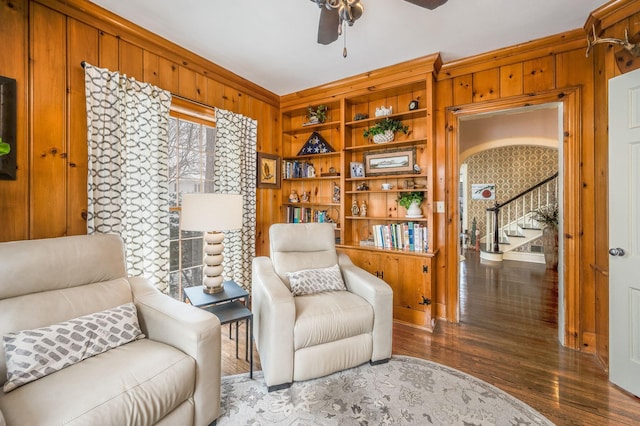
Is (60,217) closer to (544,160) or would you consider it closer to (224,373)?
(224,373)

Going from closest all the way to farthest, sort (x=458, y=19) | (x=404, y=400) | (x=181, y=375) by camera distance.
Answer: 1. (x=181, y=375)
2. (x=404, y=400)
3. (x=458, y=19)

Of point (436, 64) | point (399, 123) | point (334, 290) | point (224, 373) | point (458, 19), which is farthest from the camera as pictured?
point (399, 123)

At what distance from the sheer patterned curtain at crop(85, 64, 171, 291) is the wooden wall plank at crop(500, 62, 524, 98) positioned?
123 inches

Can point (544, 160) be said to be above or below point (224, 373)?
above

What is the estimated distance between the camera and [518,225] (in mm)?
6270

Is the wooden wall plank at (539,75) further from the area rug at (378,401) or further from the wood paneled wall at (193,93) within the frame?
the area rug at (378,401)

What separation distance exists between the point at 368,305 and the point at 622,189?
6.18ft

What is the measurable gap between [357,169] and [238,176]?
139cm

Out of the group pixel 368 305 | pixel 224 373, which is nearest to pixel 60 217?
pixel 224 373

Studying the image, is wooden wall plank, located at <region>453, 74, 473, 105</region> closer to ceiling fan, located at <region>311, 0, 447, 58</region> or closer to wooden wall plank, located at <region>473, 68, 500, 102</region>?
wooden wall plank, located at <region>473, 68, 500, 102</region>

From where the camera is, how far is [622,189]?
72.8 inches

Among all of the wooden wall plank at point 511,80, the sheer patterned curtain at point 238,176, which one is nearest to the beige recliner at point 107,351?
the sheer patterned curtain at point 238,176

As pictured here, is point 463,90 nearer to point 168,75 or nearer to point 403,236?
point 403,236

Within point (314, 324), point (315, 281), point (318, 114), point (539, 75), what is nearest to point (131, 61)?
point (318, 114)
